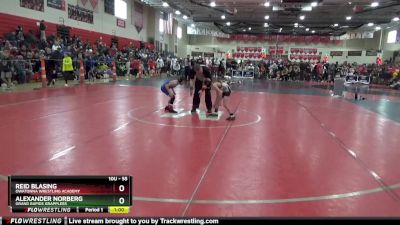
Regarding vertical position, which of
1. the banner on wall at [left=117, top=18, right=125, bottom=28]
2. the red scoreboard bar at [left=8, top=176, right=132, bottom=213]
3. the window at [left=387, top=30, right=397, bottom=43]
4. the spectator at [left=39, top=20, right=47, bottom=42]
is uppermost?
the window at [left=387, top=30, right=397, bottom=43]

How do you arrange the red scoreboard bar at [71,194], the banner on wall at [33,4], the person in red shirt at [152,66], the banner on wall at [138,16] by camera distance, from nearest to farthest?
the red scoreboard bar at [71,194] < the banner on wall at [33,4] < the person in red shirt at [152,66] < the banner on wall at [138,16]

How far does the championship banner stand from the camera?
26.3 metres

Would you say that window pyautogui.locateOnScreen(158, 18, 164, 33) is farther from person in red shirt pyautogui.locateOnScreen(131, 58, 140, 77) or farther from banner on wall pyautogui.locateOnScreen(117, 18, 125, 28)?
person in red shirt pyautogui.locateOnScreen(131, 58, 140, 77)

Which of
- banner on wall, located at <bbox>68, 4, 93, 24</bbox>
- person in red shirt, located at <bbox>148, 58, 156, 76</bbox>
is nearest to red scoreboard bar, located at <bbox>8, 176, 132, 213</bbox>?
banner on wall, located at <bbox>68, 4, 93, 24</bbox>

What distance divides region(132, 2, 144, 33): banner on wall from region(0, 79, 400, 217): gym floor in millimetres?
26493

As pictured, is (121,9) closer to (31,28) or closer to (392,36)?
(31,28)

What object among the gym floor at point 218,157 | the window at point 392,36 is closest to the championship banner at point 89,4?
the gym floor at point 218,157

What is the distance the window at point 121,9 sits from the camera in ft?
105

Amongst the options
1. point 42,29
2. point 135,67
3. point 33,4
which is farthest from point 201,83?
point 135,67

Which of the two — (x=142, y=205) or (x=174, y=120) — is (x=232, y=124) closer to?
(x=174, y=120)

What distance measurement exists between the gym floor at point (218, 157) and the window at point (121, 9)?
22.8 meters

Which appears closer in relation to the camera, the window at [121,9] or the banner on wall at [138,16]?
the window at [121,9]

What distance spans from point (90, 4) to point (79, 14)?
1.84m

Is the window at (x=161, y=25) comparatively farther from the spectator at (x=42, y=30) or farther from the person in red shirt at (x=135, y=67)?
the spectator at (x=42, y=30)
